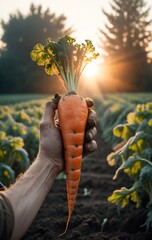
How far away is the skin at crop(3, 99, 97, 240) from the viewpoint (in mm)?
2070

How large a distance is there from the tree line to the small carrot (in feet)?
161

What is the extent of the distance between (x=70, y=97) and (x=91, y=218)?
2.02 m

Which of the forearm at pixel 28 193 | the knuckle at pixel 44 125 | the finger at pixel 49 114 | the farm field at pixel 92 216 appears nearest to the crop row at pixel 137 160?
the farm field at pixel 92 216

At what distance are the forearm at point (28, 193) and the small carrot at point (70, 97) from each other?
756 mm

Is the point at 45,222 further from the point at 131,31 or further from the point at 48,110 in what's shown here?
the point at 131,31

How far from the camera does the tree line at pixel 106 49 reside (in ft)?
177

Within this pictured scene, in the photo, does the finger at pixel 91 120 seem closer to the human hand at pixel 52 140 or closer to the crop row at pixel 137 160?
the human hand at pixel 52 140

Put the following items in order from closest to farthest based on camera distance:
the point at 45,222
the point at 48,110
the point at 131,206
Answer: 1. the point at 48,110
2. the point at 45,222
3. the point at 131,206

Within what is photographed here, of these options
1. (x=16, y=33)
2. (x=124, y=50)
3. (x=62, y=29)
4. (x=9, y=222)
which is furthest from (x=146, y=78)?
(x=9, y=222)

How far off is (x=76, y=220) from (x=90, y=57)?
7.18ft

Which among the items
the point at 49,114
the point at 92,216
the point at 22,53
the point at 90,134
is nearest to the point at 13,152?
the point at 92,216

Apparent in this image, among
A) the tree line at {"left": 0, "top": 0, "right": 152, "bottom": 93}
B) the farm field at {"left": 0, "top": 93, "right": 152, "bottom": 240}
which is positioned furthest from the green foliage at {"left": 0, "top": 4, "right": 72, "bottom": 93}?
the farm field at {"left": 0, "top": 93, "right": 152, "bottom": 240}

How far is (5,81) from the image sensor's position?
179 ft

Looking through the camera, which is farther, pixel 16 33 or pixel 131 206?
pixel 16 33
